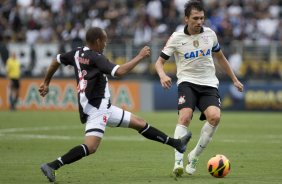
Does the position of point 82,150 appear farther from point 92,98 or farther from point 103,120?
point 92,98

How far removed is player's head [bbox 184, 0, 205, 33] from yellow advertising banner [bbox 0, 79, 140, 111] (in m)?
17.2

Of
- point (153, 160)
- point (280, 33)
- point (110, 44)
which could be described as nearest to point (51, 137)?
point (153, 160)

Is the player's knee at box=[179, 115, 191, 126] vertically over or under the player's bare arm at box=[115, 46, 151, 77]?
under

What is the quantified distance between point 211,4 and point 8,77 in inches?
350

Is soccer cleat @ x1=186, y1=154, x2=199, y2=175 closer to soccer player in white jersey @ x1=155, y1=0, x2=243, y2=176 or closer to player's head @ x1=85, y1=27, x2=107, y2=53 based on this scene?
soccer player in white jersey @ x1=155, y1=0, x2=243, y2=176

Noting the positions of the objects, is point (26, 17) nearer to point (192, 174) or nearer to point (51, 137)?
point (51, 137)

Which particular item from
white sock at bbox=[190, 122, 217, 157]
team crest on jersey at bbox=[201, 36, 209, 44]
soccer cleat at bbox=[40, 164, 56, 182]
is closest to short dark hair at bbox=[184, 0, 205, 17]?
team crest on jersey at bbox=[201, 36, 209, 44]

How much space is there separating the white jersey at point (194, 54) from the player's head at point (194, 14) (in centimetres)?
21

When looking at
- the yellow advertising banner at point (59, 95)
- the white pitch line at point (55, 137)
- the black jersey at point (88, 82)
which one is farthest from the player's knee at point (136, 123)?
the yellow advertising banner at point (59, 95)

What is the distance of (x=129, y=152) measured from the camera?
49.2 feet

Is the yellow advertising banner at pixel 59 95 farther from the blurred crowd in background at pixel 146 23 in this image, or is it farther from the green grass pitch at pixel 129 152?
the green grass pitch at pixel 129 152

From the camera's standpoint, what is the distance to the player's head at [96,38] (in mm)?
10227

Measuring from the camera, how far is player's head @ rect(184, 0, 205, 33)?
444 inches

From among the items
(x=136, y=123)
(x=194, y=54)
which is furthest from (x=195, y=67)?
(x=136, y=123)
